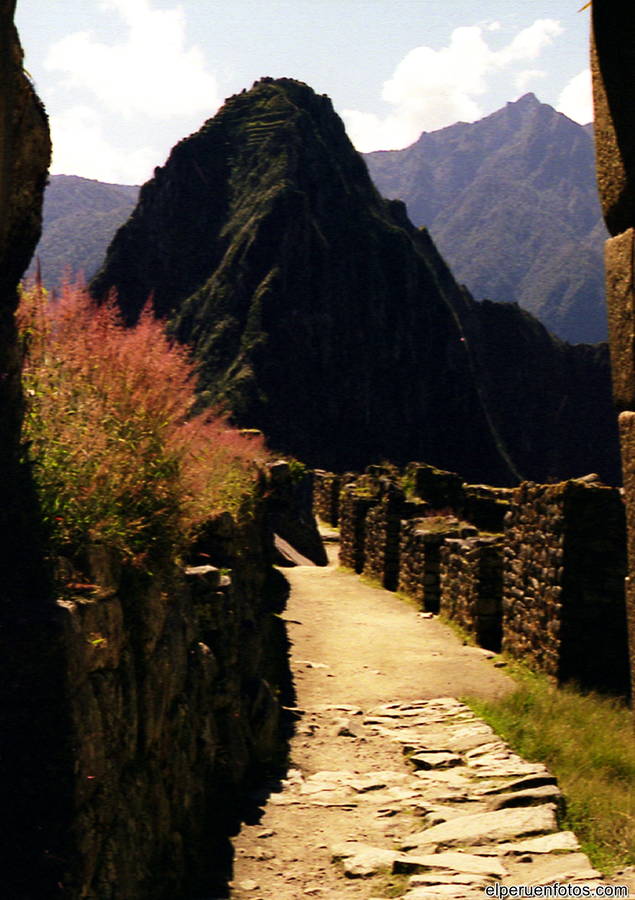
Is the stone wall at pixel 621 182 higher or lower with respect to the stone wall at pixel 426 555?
→ higher

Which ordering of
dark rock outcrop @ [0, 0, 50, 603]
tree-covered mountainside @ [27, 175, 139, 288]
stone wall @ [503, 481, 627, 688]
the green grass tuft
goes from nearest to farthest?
dark rock outcrop @ [0, 0, 50, 603], the green grass tuft, stone wall @ [503, 481, 627, 688], tree-covered mountainside @ [27, 175, 139, 288]

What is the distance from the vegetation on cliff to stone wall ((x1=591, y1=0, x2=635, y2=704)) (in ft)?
7.65

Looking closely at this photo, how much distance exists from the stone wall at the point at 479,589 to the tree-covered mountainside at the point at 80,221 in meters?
104

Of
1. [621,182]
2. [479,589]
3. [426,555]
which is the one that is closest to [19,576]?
[621,182]

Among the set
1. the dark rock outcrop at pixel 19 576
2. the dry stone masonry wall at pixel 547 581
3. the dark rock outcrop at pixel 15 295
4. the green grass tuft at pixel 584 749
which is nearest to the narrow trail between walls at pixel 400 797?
the green grass tuft at pixel 584 749

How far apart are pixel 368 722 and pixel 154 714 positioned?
4.61 meters

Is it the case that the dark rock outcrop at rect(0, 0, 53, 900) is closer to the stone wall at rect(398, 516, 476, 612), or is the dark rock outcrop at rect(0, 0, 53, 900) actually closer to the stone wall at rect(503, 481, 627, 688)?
the stone wall at rect(503, 481, 627, 688)

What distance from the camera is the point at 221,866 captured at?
18.2ft

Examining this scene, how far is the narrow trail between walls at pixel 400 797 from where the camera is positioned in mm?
5078

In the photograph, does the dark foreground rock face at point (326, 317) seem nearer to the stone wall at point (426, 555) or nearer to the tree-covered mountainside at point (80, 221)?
the tree-covered mountainside at point (80, 221)

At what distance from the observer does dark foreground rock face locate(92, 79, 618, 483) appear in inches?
3477

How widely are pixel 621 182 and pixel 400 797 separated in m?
4.79

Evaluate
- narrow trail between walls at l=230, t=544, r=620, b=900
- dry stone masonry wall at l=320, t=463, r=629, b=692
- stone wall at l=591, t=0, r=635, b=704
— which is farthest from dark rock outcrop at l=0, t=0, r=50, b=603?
dry stone masonry wall at l=320, t=463, r=629, b=692

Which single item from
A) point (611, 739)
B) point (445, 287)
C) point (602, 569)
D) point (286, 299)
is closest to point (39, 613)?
point (611, 739)
